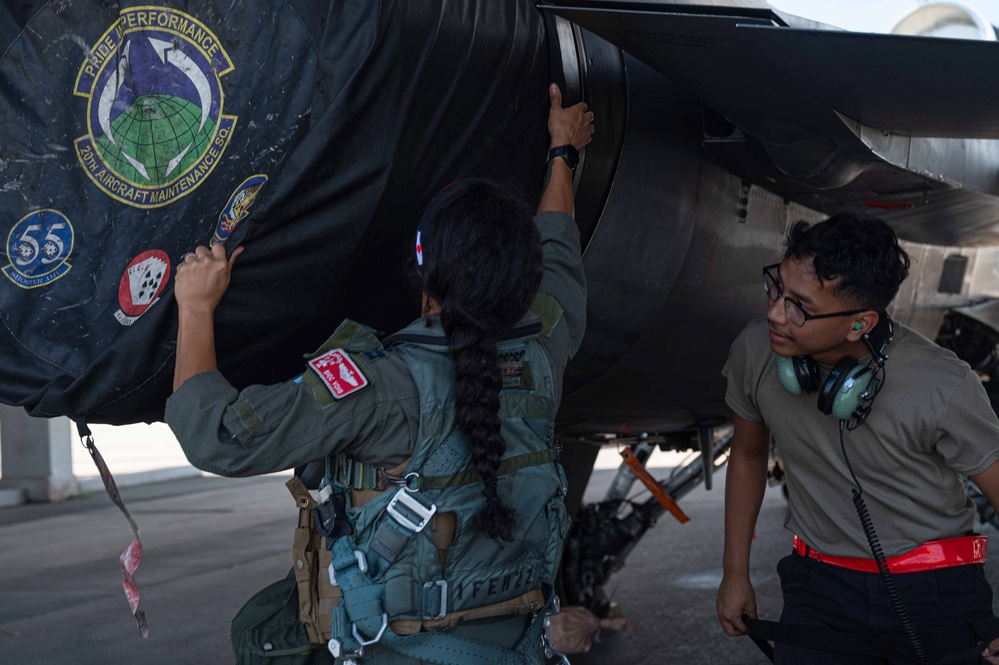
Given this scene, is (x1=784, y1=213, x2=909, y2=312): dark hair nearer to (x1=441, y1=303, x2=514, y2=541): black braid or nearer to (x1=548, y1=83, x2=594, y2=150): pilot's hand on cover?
(x1=548, y1=83, x2=594, y2=150): pilot's hand on cover

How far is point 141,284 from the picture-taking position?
2.22m

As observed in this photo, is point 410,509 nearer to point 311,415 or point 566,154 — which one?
point 311,415

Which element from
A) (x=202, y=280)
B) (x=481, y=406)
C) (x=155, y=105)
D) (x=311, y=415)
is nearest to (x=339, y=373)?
(x=311, y=415)

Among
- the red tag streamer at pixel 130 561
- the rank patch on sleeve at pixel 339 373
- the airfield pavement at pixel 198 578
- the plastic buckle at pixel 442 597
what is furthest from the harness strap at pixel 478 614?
the airfield pavement at pixel 198 578

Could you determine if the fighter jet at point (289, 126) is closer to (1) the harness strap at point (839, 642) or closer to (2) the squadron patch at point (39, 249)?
(2) the squadron patch at point (39, 249)

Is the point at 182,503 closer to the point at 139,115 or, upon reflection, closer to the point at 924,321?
the point at 924,321

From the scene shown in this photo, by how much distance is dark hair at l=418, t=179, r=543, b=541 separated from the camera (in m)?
1.96

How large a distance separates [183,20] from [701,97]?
1255 mm

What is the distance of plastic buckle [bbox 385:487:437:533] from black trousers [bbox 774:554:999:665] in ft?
3.68

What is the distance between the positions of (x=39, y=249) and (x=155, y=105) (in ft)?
1.40

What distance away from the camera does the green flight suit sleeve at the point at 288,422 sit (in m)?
1.84

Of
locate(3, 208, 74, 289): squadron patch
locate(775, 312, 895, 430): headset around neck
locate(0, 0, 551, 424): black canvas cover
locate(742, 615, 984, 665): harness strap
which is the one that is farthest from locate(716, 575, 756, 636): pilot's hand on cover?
locate(3, 208, 74, 289): squadron patch

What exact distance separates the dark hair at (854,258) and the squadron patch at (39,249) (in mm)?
1677

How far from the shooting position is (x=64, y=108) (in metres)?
2.28
